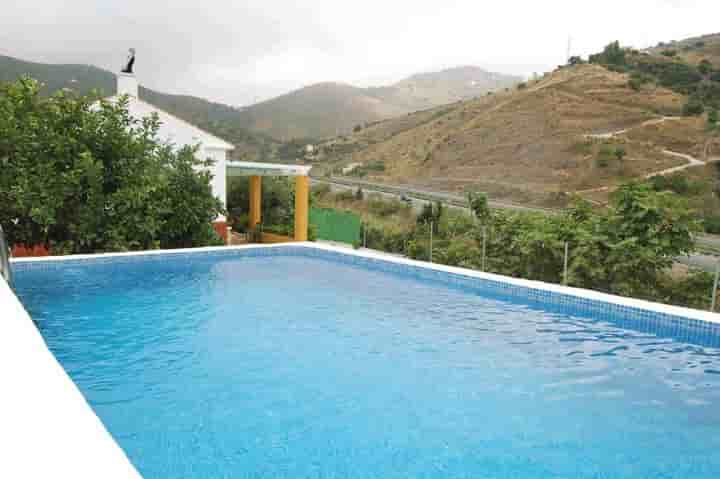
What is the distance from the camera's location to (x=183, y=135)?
1756 cm

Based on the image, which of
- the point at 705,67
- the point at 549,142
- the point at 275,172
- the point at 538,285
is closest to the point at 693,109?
the point at 549,142

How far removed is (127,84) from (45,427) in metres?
16.3

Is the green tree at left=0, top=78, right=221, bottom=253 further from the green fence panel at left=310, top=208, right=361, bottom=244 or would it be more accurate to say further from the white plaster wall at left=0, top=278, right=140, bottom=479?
the white plaster wall at left=0, top=278, right=140, bottom=479

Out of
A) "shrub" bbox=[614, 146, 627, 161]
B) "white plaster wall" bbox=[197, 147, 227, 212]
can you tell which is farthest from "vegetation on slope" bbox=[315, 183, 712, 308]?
"shrub" bbox=[614, 146, 627, 161]

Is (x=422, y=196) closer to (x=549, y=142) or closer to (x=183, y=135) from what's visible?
(x=549, y=142)

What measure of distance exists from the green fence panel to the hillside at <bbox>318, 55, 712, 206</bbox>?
25.4 m

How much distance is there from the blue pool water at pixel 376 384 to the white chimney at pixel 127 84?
8928mm

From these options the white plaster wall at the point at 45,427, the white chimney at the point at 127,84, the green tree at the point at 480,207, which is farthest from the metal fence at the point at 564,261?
the white chimney at the point at 127,84

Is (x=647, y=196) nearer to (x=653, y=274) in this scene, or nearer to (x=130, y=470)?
(x=653, y=274)

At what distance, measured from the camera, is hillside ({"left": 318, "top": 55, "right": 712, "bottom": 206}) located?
4366 cm

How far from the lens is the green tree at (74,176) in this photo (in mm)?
12141

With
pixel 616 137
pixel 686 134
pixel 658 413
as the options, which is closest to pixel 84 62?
pixel 616 137

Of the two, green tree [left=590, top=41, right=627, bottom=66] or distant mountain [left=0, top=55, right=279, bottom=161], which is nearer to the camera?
distant mountain [left=0, top=55, right=279, bottom=161]

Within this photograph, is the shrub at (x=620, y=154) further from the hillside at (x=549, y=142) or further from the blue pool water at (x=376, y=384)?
the blue pool water at (x=376, y=384)
